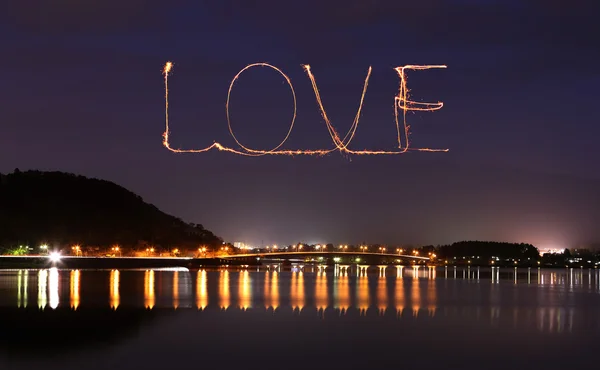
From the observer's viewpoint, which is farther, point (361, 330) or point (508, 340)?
point (361, 330)

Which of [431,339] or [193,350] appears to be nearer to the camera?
[193,350]

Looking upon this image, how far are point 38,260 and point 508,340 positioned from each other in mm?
149254

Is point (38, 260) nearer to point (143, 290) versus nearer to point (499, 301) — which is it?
point (143, 290)

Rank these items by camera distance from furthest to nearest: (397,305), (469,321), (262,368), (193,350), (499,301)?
(499,301) → (397,305) → (469,321) → (193,350) → (262,368)

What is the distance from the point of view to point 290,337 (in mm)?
43344

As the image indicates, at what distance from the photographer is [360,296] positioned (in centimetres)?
7738

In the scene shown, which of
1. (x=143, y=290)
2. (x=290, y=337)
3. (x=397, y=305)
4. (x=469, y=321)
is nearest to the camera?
(x=290, y=337)

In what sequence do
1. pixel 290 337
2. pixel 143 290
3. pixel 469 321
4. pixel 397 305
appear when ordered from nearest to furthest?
pixel 290 337
pixel 469 321
pixel 397 305
pixel 143 290

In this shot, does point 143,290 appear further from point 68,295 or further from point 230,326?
point 230,326

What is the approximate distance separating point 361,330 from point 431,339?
4.69 m

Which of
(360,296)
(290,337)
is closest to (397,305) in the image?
(360,296)

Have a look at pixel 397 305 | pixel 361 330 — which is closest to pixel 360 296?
pixel 397 305

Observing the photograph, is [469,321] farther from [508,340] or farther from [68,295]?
[68,295]

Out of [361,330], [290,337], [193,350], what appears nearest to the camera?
[193,350]
